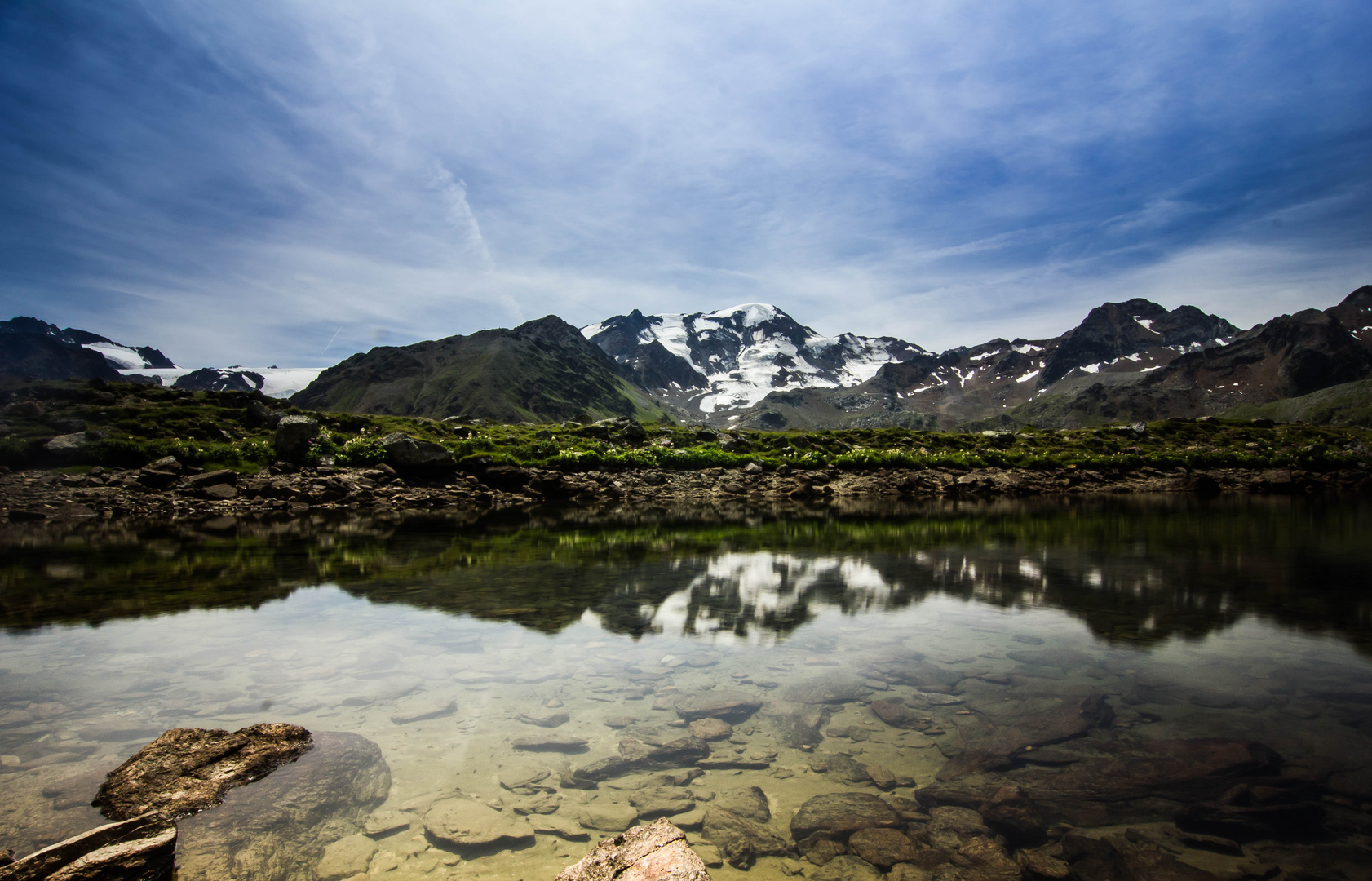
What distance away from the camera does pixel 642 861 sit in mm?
4258

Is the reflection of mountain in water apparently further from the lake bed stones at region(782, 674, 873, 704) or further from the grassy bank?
the grassy bank

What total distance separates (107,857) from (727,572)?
41.0 feet

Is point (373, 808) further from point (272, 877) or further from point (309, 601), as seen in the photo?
point (309, 601)

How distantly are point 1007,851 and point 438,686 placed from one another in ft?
21.7

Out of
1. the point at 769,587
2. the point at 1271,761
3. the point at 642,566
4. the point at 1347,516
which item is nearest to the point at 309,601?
the point at 642,566

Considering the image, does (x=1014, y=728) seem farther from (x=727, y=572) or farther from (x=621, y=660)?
(x=727, y=572)

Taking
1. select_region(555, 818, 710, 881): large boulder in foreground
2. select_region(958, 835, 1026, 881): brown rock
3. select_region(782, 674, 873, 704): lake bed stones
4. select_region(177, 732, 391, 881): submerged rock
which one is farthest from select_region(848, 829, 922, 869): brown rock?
select_region(177, 732, 391, 881): submerged rock

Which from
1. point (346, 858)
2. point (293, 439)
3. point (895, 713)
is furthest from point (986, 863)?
point (293, 439)

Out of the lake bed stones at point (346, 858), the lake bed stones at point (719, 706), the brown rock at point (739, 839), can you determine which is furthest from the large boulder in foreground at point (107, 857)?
the lake bed stones at point (719, 706)

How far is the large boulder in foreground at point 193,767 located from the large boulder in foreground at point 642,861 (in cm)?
374

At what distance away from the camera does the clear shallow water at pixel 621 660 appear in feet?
19.1

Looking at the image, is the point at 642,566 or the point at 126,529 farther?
the point at 126,529

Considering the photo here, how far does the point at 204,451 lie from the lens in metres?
36.2

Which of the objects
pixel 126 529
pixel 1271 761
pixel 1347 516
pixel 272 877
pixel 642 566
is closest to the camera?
pixel 272 877
